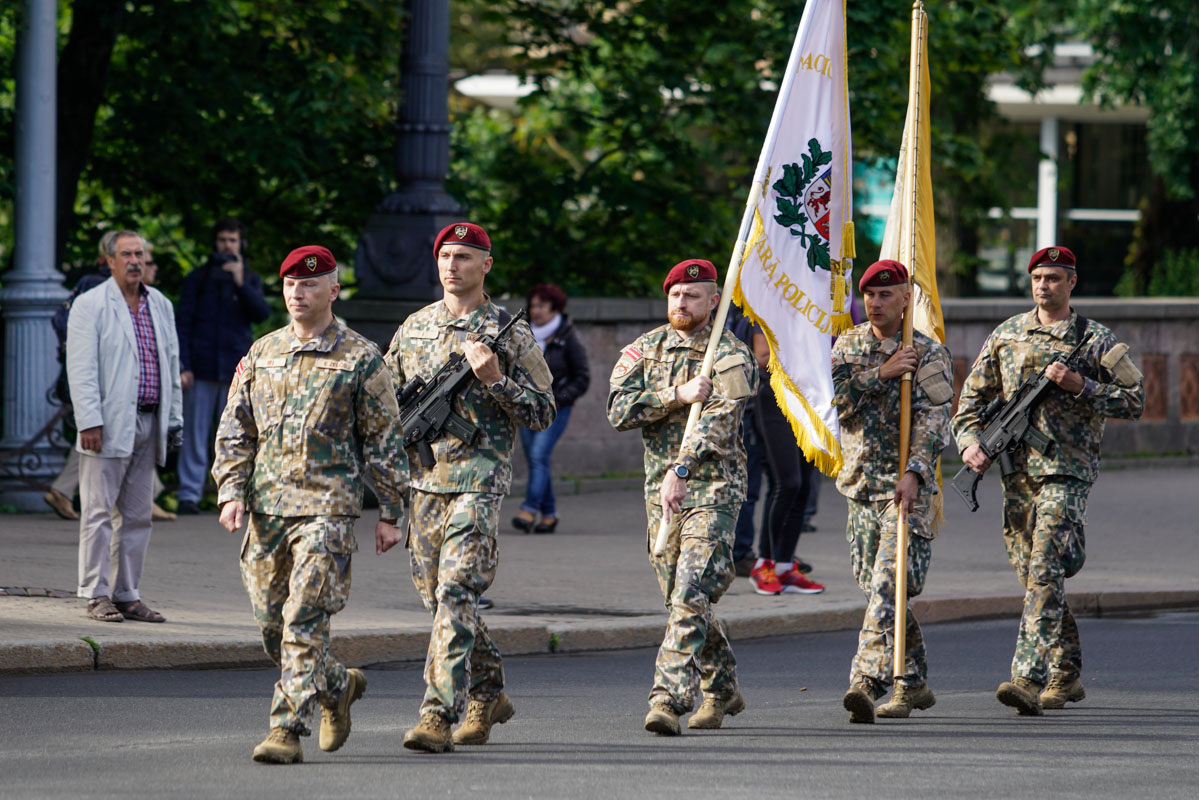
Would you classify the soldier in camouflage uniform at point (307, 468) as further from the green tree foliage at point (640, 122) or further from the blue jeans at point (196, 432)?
the green tree foliage at point (640, 122)

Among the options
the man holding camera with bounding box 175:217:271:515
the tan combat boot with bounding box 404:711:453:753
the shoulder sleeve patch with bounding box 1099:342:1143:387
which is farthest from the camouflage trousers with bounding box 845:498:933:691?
the man holding camera with bounding box 175:217:271:515

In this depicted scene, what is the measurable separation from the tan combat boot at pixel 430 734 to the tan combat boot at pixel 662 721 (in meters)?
0.81

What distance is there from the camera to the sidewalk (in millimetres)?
8711

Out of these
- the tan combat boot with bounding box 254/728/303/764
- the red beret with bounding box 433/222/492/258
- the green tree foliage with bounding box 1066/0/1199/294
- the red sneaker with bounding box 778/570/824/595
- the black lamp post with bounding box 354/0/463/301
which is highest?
the green tree foliage with bounding box 1066/0/1199/294

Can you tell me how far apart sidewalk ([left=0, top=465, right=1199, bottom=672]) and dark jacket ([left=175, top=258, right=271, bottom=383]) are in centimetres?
111

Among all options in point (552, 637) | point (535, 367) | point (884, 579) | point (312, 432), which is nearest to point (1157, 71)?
point (552, 637)

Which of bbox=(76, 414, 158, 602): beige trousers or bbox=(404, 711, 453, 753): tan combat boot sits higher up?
bbox=(76, 414, 158, 602): beige trousers

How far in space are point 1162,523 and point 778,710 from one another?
26.0ft

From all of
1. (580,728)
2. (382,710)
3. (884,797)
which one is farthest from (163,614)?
(884,797)

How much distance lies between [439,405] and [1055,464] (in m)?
2.66

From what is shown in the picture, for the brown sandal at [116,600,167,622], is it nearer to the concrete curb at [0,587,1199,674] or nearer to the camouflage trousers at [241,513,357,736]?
the concrete curb at [0,587,1199,674]

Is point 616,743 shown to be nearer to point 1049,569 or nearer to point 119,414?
point 1049,569

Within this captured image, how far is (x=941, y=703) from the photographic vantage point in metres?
7.94

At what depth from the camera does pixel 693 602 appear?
701 cm
